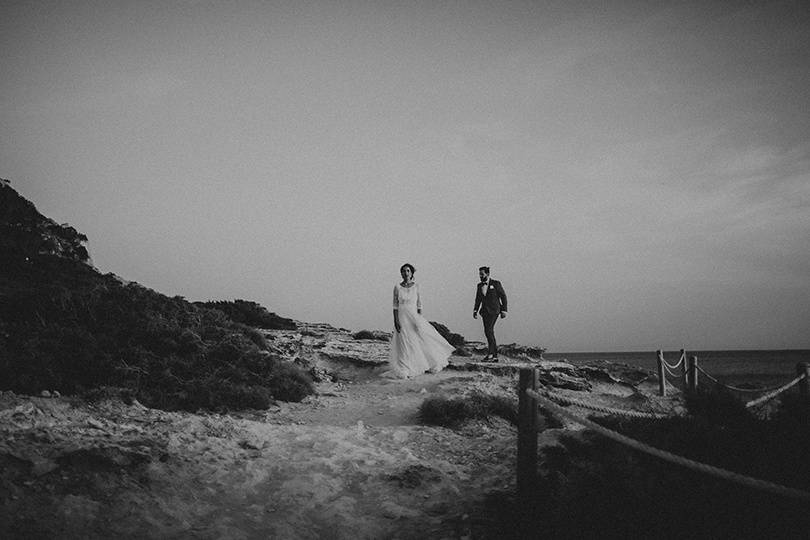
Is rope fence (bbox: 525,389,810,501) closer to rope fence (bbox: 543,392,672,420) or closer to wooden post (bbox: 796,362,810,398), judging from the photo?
rope fence (bbox: 543,392,672,420)

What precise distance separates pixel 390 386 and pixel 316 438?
4.40 m

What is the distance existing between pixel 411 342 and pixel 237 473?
22.0ft

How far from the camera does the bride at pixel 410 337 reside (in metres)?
11.0

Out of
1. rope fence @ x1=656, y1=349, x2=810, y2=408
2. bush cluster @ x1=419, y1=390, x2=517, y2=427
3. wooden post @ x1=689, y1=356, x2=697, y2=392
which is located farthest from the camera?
wooden post @ x1=689, y1=356, x2=697, y2=392

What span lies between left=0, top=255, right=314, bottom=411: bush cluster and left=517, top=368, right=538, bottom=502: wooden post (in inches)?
197

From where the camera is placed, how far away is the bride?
11.0 m

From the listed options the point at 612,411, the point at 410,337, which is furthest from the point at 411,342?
the point at 612,411

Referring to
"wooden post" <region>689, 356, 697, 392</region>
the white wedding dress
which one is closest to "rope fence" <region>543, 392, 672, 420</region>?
the white wedding dress

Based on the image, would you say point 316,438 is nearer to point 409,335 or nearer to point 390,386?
point 390,386

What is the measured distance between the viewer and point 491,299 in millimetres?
12859

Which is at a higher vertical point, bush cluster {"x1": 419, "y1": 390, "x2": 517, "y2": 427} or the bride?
the bride

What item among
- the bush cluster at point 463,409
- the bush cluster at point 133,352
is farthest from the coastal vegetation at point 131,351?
the bush cluster at point 463,409

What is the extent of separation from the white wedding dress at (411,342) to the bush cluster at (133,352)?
2683mm

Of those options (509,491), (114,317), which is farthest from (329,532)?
(114,317)
